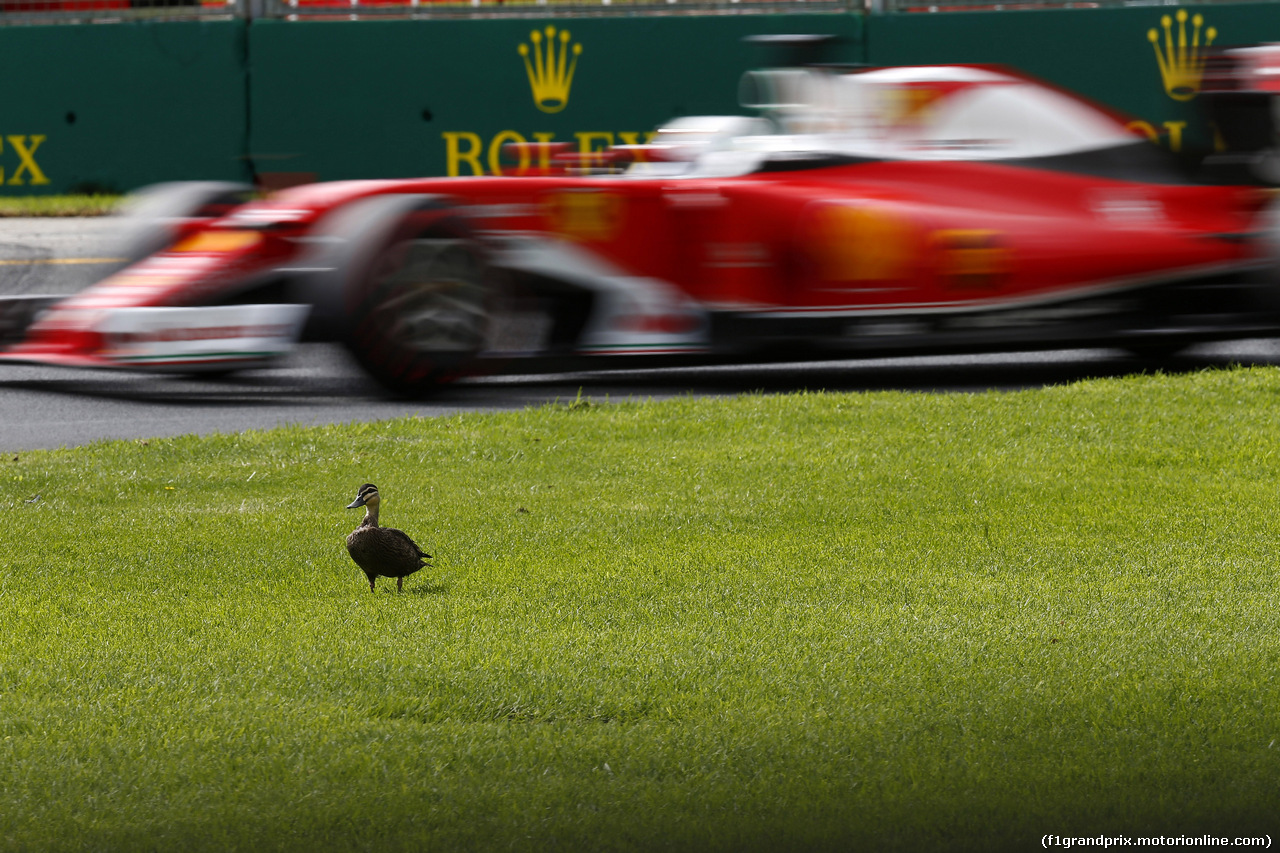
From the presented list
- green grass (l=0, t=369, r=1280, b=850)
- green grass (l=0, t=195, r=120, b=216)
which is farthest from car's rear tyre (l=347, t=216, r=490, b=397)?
green grass (l=0, t=195, r=120, b=216)

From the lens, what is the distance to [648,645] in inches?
168

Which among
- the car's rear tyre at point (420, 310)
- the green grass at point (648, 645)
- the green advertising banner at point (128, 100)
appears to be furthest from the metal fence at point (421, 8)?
the green grass at point (648, 645)

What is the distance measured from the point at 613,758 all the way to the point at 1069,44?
40.9 feet

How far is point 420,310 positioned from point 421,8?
746cm

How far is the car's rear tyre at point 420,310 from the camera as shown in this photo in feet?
26.7

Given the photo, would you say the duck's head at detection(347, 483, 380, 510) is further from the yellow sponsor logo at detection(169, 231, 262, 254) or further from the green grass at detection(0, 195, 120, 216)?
the green grass at detection(0, 195, 120, 216)

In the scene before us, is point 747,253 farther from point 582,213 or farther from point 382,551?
point 382,551

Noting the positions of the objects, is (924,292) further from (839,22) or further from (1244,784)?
(839,22)

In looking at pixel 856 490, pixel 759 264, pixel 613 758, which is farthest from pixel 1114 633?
pixel 759 264

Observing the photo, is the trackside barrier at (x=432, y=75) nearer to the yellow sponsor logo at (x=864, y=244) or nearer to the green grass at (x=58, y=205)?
the green grass at (x=58, y=205)

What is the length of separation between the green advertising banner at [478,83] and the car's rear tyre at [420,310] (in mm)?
6557

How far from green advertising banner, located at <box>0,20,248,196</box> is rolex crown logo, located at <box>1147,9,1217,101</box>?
8082mm

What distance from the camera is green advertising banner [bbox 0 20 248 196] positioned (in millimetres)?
14859

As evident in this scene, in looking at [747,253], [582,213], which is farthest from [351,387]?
[747,253]
